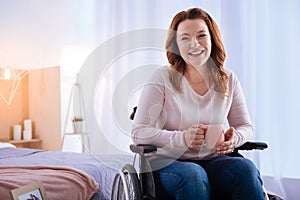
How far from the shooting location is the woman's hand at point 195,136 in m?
1.29

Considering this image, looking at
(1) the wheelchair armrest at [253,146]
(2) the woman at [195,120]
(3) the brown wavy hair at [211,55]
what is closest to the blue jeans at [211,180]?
(2) the woman at [195,120]

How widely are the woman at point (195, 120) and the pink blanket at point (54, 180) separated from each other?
0.40 m

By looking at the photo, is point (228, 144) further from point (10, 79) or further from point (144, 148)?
point (10, 79)

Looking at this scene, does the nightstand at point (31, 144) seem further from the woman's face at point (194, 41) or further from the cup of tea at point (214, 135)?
the cup of tea at point (214, 135)

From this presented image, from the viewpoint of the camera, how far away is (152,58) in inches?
113

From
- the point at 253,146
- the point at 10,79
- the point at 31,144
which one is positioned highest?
the point at 10,79

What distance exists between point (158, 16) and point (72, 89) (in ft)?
3.30

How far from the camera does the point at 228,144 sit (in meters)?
1.36

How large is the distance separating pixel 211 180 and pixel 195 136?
0.19m

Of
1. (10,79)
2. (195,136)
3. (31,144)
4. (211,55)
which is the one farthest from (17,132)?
(195,136)

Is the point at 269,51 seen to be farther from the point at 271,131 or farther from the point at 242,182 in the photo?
the point at 242,182

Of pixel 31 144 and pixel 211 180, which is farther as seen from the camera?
pixel 31 144

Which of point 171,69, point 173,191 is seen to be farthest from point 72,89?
point 173,191

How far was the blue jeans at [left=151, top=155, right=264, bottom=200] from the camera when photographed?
1.24m
